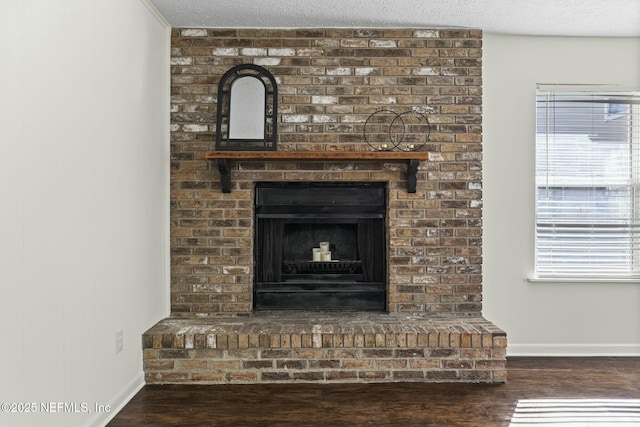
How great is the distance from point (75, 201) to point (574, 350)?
11.1 ft

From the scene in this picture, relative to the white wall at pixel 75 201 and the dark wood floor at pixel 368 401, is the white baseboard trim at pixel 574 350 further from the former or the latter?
the white wall at pixel 75 201

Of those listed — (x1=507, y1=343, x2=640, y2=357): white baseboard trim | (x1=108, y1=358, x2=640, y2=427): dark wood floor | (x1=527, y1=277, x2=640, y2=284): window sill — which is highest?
(x1=527, y1=277, x2=640, y2=284): window sill

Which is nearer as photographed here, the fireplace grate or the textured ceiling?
the textured ceiling

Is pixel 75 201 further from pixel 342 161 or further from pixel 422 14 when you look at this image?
pixel 422 14

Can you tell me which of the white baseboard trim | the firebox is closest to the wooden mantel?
the firebox

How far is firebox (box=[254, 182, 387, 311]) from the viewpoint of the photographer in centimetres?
356

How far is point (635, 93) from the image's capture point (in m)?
3.71

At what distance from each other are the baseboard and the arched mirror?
5.08 ft

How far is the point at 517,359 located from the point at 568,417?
1059 millimetres

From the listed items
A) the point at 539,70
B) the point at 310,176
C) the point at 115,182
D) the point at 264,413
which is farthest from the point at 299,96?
the point at 264,413

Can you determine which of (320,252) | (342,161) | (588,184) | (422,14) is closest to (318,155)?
(342,161)

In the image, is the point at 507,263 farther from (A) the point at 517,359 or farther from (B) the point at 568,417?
(B) the point at 568,417

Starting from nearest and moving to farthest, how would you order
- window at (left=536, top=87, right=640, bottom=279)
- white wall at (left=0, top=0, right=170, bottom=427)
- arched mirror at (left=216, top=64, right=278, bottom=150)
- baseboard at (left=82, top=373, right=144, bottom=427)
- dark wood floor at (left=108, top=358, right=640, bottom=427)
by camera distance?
1. white wall at (left=0, top=0, right=170, bottom=427)
2. baseboard at (left=82, top=373, right=144, bottom=427)
3. dark wood floor at (left=108, top=358, right=640, bottom=427)
4. arched mirror at (left=216, top=64, right=278, bottom=150)
5. window at (left=536, top=87, right=640, bottom=279)

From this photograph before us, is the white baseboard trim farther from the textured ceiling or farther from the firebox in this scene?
the textured ceiling
